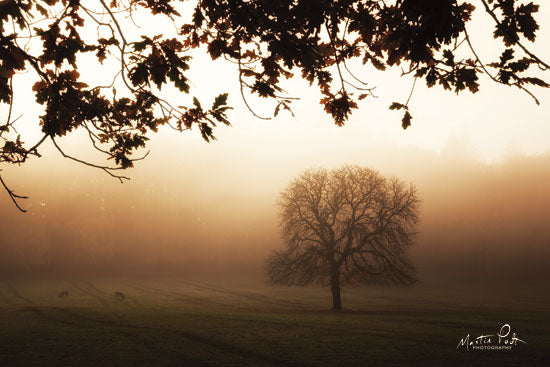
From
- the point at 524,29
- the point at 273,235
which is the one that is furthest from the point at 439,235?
the point at 524,29

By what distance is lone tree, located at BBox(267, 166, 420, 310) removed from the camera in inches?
1060

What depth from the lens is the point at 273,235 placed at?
2749 inches

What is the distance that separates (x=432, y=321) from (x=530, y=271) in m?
49.4

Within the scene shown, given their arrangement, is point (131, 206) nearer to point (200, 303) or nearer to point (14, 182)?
point (14, 182)

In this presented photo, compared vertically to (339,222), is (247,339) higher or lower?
lower

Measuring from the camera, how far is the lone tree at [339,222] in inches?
1060

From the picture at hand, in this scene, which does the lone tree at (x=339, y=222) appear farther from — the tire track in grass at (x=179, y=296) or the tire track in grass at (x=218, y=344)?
the tire track in grass at (x=218, y=344)

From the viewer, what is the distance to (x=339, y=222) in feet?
93.9

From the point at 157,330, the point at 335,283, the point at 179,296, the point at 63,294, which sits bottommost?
the point at 179,296

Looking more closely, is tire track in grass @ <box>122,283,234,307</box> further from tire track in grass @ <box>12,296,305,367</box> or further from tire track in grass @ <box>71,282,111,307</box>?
tire track in grass @ <box>12,296,305,367</box>

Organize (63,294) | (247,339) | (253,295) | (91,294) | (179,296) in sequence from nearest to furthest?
(247,339), (63,294), (91,294), (179,296), (253,295)
